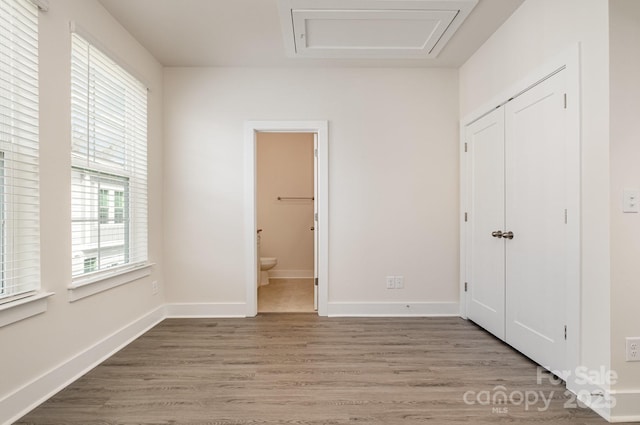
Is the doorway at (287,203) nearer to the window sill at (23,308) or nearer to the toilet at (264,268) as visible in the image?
the toilet at (264,268)

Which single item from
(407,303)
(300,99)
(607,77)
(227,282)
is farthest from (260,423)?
(300,99)

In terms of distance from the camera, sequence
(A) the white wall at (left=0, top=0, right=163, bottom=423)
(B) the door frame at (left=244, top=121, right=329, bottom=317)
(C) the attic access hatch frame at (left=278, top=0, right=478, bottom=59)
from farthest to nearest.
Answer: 1. (B) the door frame at (left=244, top=121, right=329, bottom=317)
2. (C) the attic access hatch frame at (left=278, top=0, right=478, bottom=59)
3. (A) the white wall at (left=0, top=0, right=163, bottom=423)

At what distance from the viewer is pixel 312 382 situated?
2.04 meters

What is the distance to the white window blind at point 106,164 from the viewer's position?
2.20 m

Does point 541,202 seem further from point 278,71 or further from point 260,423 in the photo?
point 278,71

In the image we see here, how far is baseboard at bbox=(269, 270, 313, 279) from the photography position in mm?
5531

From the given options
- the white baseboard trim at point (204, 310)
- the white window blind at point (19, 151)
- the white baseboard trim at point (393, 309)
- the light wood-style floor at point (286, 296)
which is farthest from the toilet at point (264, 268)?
the white window blind at point (19, 151)

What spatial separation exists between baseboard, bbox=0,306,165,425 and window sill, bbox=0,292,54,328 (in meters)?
0.38

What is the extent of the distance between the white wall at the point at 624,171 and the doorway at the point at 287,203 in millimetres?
4225

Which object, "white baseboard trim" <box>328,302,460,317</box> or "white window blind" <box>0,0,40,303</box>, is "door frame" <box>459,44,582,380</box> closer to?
"white baseboard trim" <box>328,302,460,317</box>

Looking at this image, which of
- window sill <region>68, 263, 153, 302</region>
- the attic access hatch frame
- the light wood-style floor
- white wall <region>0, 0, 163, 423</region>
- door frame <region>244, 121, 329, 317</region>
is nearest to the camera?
white wall <region>0, 0, 163, 423</region>

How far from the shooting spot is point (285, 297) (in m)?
4.18

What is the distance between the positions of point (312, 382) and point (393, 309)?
159 cm

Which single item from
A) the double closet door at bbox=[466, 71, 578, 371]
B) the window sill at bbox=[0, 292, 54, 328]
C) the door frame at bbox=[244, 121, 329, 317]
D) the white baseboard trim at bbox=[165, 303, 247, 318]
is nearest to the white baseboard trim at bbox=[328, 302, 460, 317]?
the door frame at bbox=[244, 121, 329, 317]
